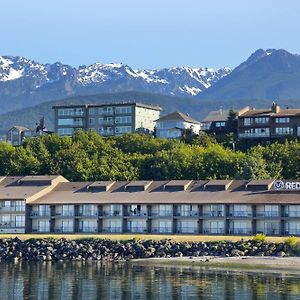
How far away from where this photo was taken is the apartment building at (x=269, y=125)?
468ft

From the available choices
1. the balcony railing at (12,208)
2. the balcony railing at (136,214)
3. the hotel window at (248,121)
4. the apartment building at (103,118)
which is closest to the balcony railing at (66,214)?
the balcony railing at (12,208)

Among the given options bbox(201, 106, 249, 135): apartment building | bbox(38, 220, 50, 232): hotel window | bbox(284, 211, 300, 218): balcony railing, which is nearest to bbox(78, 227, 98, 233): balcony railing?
bbox(38, 220, 50, 232): hotel window

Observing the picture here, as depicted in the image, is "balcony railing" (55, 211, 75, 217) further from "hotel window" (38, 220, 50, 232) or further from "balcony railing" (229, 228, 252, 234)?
"balcony railing" (229, 228, 252, 234)

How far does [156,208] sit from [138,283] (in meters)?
32.2

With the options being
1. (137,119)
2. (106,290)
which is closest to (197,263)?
(106,290)

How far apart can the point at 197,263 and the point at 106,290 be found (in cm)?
1719

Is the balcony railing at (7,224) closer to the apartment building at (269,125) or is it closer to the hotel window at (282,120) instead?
the apartment building at (269,125)

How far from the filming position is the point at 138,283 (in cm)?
6975

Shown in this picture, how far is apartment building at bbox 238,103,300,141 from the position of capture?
143 meters

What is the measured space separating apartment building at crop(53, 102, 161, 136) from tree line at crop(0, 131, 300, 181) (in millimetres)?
26515

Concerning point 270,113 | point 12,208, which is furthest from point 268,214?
point 270,113

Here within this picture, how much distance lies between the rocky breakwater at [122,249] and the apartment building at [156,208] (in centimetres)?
941

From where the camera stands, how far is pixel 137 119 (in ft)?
581

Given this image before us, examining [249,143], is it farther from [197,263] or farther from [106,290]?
[106,290]
